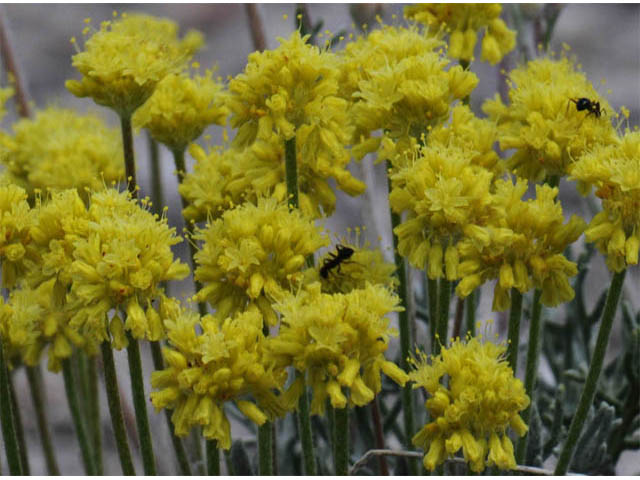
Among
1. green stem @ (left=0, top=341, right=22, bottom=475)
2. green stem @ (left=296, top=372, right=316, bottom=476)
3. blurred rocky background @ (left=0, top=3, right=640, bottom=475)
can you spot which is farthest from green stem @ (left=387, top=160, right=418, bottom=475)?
blurred rocky background @ (left=0, top=3, right=640, bottom=475)

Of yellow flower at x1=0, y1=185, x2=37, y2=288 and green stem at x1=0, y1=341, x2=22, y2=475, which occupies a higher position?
yellow flower at x1=0, y1=185, x2=37, y2=288

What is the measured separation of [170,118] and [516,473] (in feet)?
4.41

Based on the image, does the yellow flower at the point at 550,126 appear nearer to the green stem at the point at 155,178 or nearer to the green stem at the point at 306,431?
the green stem at the point at 306,431

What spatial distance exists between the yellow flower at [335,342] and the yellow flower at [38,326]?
621 millimetres

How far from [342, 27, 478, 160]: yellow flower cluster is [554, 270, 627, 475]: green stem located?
606 mm

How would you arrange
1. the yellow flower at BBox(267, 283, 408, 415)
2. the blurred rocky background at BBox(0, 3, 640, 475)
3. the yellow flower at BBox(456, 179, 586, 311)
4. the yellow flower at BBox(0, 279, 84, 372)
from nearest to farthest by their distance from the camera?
the yellow flower at BBox(267, 283, 408, 415)
the yellow flower at BBox(456, 179, 586, 311)
the yellow flower at BBox(0, 279, 84, 372)
the blurred rocky background at BBox(0, 3, 640, 475)

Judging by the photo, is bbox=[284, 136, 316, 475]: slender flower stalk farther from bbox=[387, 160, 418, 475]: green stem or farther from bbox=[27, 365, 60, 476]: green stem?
bbox=[27, 365, 60, 476]: green stem

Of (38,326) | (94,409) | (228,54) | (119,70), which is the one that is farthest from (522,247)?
(228,54)

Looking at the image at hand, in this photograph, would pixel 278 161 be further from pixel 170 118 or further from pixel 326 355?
pixel 326 355

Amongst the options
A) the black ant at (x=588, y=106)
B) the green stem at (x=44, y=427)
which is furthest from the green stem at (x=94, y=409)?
the black ant at (x=588, y=106)

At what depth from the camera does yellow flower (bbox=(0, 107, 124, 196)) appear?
331cm

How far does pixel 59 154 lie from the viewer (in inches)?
134

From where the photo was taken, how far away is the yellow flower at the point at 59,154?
10.9 feet

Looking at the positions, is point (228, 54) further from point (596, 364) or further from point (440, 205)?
point (596, 364)
